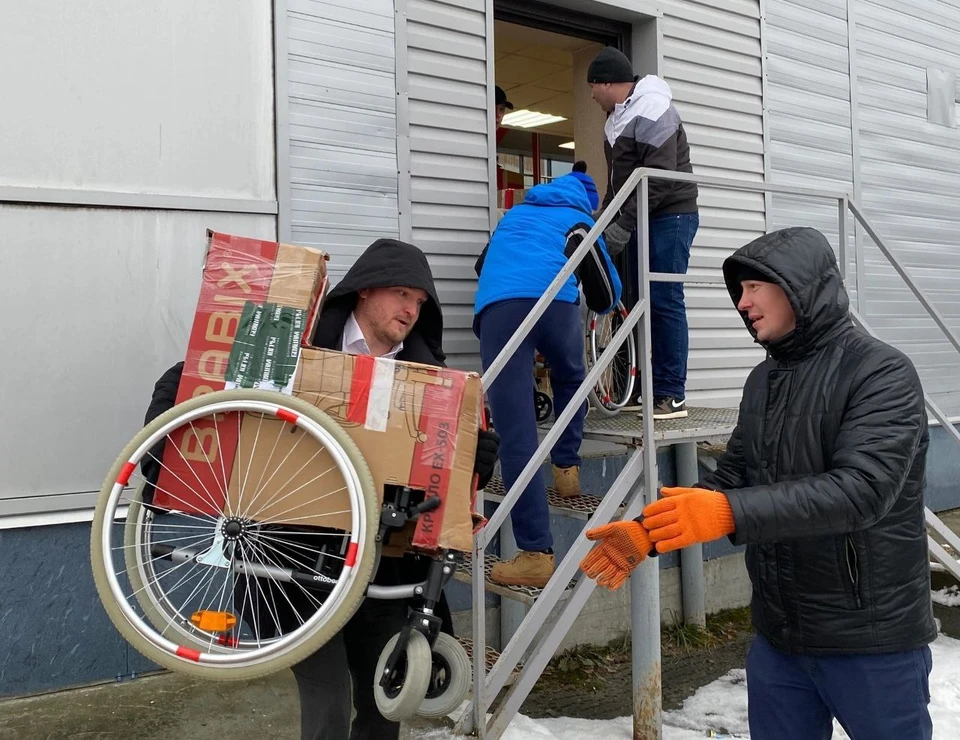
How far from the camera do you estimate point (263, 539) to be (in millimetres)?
2342

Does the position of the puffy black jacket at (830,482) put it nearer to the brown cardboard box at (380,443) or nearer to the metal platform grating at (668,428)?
the brown cardboard box at (380,443)

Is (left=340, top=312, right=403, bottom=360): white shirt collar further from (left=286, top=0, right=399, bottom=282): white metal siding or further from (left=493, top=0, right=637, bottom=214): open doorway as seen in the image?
(left=493, top=0, right=637, bottom=214): open doorway

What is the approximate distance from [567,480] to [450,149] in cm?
191

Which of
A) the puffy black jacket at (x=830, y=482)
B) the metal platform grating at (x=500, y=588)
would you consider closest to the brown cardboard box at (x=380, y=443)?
the puffy black jacket at (x=830, y=482)

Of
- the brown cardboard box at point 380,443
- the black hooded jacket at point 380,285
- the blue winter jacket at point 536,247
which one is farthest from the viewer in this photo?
the blue winter jacket at point 536,247

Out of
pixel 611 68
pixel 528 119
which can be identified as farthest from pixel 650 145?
pixel 528 119

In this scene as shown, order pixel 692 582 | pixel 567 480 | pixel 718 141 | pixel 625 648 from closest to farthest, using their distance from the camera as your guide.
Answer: pixel 567 480 → pixel 625 648 → pixel 692 582 → pixel 718 141

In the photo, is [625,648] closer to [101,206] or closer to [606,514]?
[606,514]

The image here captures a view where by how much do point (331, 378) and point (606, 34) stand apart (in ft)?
14.5

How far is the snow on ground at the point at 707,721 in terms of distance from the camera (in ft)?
14.2

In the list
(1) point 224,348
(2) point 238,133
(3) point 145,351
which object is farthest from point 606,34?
(1) point 224,348

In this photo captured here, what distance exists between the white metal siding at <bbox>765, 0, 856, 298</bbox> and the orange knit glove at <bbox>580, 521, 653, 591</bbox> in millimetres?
4783

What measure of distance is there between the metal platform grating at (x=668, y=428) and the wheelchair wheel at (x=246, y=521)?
7.15 feet

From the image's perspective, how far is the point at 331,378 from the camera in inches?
94.0
